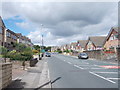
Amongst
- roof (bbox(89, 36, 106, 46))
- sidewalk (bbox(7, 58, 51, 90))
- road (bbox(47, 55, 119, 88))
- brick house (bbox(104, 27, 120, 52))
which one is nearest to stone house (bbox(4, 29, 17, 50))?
brick house (bbox(104, 27, 120, 52))

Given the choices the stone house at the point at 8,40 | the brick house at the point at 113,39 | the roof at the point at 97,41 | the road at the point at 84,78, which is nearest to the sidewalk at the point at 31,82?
the road at the point at 84,78

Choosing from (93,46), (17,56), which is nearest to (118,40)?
(93,46)

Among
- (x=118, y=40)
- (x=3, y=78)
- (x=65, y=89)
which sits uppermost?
(x=118, y=40)

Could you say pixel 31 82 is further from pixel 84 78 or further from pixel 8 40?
pixel 8 40

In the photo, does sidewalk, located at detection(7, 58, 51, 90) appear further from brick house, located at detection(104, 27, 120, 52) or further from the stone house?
the stone house

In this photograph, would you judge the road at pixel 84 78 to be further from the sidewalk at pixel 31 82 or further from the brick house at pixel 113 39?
the brick house at pixel 113 39

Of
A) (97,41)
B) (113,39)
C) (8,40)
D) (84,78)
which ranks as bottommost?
(84,78)

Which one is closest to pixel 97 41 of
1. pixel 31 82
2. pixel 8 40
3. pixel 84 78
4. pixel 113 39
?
pixel 113 39

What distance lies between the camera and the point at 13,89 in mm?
6629

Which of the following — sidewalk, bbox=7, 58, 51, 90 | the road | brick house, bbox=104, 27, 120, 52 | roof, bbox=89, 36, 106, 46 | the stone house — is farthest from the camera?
roof, bbox=89, 36, 106, 46

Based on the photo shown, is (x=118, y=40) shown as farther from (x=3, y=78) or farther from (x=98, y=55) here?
(x=3, y=78)

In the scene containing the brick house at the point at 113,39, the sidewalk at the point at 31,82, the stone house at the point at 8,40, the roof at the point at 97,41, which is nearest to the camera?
the sidewalk at the point at 31,82

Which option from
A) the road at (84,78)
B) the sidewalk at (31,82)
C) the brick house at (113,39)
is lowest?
the road at (84,78)

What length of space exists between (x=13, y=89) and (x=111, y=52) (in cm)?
2941
